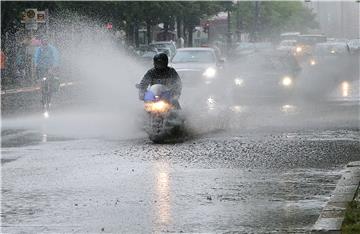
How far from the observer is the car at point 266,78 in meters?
33.8

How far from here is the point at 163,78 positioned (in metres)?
18.8

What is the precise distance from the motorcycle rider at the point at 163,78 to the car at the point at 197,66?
16.0 m

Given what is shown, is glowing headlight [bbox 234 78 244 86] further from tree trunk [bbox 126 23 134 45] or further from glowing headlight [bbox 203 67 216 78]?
tree trunk [bbox 126 23 134 45]

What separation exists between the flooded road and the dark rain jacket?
0.90 metres

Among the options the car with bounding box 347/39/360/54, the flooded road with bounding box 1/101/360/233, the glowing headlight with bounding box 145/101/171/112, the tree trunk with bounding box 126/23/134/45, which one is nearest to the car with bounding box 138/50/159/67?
the tree trunk with bounding box 126/23/134/45

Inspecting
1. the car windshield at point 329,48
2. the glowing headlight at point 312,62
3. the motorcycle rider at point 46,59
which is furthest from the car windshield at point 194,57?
the car windshield at point 329,48

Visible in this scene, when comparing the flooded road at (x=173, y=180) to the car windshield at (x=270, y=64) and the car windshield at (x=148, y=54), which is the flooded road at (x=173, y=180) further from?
the car windshield at (x=148, y=54)

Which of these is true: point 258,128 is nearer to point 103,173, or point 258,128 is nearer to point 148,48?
point 103,173

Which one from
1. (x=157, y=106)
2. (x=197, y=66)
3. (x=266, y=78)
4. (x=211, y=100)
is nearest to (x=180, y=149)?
(x=157, y=106)

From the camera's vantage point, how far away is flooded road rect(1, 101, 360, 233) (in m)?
10.2

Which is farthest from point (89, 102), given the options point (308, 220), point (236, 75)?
point (308, 220)

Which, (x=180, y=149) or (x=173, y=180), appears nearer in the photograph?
(x=173, y=180)

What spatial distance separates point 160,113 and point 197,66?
17.7 meters

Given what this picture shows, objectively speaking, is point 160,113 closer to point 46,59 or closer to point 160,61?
point 160,61
